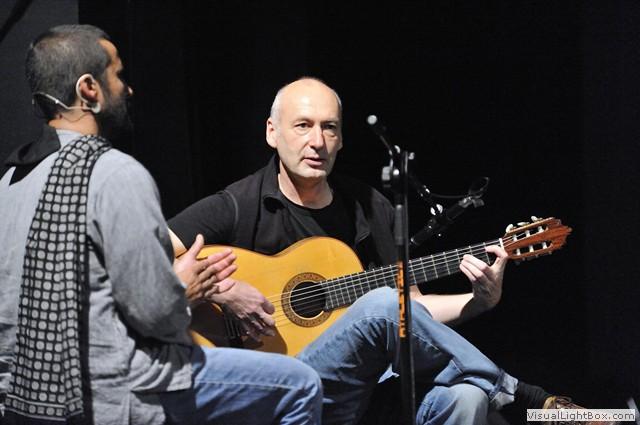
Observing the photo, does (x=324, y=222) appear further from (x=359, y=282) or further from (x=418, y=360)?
(x=418, y=360)

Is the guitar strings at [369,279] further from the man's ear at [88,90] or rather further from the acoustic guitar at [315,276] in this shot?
the man's ear at [88,90]

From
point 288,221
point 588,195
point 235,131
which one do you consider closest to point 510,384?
point 288,221

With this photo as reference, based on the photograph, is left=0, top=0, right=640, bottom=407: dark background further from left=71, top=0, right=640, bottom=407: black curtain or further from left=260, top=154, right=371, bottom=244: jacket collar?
left=260, top=154, right=371, bottom=244: jacket collar

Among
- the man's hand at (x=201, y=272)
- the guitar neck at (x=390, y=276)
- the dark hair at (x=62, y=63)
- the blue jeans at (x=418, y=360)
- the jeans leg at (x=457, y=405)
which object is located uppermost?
the dark hair at (x=62, y=63)

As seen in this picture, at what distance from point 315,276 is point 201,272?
0.92 metres

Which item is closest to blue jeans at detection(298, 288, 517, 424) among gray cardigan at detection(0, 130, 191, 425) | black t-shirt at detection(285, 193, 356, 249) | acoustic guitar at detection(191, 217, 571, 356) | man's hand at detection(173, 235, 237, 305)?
acoustic guitar at detection(191, 217, 571, 356)

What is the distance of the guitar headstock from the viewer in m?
3.83

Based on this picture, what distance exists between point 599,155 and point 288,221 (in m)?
1.80

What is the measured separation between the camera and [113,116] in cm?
298

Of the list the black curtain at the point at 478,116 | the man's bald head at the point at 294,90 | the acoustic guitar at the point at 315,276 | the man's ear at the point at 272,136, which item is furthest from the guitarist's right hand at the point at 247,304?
the black curtain at the point at 478,116

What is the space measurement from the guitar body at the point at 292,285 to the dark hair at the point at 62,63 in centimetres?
108

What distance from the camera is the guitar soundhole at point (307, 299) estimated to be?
154 inches

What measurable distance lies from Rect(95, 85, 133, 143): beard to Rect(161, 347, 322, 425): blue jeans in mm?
704

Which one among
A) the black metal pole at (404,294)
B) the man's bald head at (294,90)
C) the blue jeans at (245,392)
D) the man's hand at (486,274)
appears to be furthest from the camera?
the man's bald head at (294,90)
